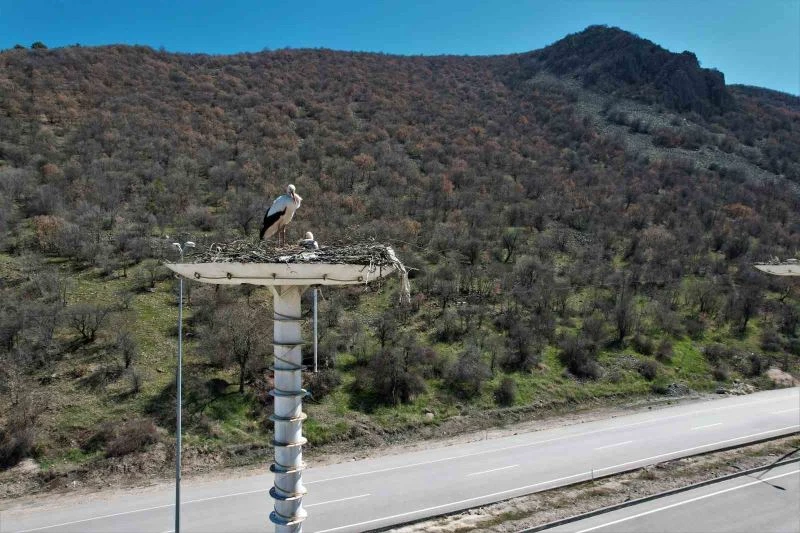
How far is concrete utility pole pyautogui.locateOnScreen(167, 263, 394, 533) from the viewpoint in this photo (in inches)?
233

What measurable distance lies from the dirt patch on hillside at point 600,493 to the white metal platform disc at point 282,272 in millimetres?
8477

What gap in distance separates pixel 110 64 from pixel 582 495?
2321 inches

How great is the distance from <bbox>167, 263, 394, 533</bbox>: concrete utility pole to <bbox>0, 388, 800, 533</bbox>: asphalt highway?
23.7 feet

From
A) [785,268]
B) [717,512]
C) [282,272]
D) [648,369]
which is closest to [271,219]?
[282,272]

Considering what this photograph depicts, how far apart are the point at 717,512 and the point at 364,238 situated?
10.8m

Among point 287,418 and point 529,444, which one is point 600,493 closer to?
point 529,444

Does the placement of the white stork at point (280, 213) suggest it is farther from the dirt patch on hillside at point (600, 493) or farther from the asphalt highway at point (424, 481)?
the dirt patch on hillside at point (600, 493)

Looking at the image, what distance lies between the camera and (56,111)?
4366 cm

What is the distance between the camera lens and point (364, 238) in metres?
10.4

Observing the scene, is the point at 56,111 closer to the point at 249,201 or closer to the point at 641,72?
the point at 249,201

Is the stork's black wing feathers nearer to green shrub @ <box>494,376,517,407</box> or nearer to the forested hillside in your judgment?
the forested hillside

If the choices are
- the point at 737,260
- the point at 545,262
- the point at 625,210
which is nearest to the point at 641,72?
the point at 625,210

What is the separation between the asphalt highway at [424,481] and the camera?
13.0m

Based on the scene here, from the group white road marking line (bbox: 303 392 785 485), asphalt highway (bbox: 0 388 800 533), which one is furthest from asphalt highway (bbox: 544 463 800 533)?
white road marking line (bbox: 303 392 785 485)
